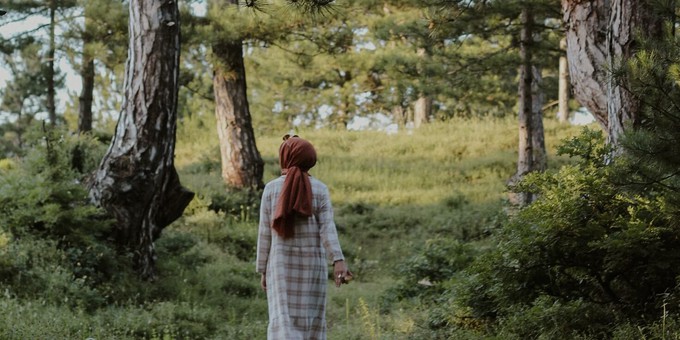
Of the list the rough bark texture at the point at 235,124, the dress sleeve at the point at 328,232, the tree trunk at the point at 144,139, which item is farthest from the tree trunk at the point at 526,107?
the dress sleeve at the point at 328,232

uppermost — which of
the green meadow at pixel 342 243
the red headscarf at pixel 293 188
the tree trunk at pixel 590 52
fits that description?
the tree trunk at pixel 590 52

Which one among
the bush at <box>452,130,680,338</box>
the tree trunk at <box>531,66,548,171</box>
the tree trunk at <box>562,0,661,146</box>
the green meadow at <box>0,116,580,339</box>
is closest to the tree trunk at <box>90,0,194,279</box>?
the green meadow at <box>0,116,580,339</box>

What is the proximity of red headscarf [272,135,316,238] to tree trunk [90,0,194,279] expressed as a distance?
4.31m

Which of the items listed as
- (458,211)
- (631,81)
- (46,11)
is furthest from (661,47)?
(46,11)

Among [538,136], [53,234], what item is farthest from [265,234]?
[538,136]

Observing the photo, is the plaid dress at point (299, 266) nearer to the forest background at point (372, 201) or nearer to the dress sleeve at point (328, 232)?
the dress sleeve at point (328, 232)

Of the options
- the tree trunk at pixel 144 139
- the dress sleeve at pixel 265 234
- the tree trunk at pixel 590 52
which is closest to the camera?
the dress sleeve at pixel 265 234

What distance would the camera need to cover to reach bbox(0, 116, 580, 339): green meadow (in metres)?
7.69

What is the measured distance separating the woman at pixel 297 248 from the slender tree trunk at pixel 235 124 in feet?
35.9

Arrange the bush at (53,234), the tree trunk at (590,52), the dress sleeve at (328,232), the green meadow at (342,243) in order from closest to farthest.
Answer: the dress sleeve at (328,232) < the green meadow at (342,243) < the tree trunk at (590,52) < the bush at (53,234)

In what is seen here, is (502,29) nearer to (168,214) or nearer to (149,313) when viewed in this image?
(168,214)

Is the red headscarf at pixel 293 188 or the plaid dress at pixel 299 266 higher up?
the red headscarf at pixel 293 188

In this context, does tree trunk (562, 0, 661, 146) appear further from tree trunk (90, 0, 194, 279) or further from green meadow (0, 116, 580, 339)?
tree trunk (90, 0, 194, 279)

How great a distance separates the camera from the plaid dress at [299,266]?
575 centimetres
